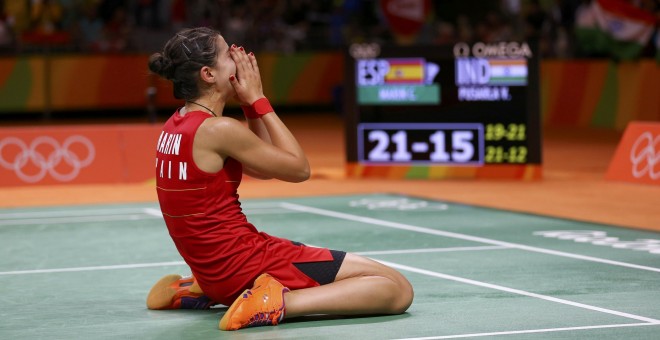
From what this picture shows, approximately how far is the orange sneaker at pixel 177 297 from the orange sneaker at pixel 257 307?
685mm

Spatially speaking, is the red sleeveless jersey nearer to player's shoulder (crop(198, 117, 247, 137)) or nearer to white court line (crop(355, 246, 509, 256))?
player's shoulder (crop(198, 117, 247, 137))

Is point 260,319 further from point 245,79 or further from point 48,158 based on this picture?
point 48,158

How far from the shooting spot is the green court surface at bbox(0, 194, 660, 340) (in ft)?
22.6

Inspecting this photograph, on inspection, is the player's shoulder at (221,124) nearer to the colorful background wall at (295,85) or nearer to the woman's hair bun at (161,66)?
the woman's hair bun at (161,66)

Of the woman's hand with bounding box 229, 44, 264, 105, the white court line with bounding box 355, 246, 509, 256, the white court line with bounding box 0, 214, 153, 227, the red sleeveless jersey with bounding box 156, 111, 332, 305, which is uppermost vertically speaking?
the woman's hand with bounding box 229, 44, 264, 105

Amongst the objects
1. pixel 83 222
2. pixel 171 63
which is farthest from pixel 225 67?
pixel 83 222

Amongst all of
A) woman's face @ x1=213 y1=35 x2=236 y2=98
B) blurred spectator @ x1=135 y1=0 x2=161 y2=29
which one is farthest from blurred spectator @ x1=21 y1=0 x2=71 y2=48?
woman's face @ x1=213 y1=35 x2=236 y2=98

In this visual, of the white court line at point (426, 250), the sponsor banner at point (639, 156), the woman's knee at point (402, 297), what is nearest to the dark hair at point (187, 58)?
the woman's knee at point (402, 297)

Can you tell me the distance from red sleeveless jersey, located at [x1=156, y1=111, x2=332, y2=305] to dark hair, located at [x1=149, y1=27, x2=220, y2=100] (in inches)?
6.8

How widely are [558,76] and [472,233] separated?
14894 millimetres

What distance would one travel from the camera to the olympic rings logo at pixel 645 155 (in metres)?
14.8

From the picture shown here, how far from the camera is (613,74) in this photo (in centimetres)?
2402

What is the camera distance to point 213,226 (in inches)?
273

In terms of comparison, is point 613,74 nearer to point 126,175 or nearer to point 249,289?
point 126,175
